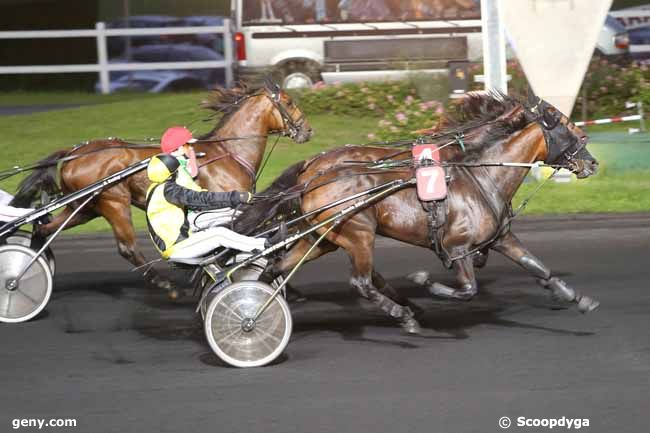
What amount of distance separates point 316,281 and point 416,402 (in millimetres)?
3369

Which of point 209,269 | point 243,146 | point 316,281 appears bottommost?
point 316,281

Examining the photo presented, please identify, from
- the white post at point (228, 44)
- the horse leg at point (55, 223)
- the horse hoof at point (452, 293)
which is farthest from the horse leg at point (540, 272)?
the white post at point (228, 44)

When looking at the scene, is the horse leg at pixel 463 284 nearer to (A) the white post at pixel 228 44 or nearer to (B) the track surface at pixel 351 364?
(B) the track surface at pixel 351 364

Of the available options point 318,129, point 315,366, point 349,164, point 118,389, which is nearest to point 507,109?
point 349,164

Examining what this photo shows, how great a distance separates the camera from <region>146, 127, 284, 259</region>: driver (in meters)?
6.59

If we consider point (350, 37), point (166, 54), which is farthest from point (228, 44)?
point (166, 54)

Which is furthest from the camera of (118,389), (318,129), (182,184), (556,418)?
(318,129)

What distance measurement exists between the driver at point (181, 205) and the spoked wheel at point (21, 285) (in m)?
1.36

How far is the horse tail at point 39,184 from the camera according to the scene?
28.1 feet

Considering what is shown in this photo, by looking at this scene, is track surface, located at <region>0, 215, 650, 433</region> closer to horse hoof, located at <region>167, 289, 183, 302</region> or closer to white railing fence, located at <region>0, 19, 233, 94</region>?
horse hoof, located at <region>167, 289, 183, 302</region>

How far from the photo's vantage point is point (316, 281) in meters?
9.05

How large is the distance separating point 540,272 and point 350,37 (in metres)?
10.6

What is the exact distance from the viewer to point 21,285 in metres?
7.71

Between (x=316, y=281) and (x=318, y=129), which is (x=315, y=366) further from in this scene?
(x=318, y=129)
